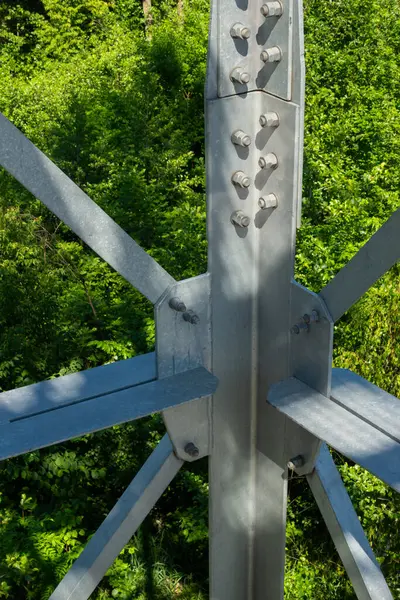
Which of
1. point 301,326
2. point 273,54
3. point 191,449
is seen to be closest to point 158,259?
point 191,449

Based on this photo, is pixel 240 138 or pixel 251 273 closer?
pixel 240 138

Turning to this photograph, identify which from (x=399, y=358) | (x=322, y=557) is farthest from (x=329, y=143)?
(x=322, y=557)

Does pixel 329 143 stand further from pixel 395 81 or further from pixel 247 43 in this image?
pixel 247 43

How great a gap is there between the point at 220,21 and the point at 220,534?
3.76 feet

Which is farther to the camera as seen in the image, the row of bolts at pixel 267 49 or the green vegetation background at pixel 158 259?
the green vegetation background at pixel 158 259

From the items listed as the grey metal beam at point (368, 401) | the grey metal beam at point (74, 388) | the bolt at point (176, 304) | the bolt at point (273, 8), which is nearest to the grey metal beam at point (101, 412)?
the grey metal beam at point (74, 388)

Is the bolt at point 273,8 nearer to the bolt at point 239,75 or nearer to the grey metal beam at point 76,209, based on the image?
the bolt at point 239,75

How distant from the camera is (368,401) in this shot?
155cm

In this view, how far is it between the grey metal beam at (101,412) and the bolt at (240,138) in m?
0.48

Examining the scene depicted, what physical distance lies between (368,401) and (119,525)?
605mm

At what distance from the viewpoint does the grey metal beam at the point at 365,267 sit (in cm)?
140

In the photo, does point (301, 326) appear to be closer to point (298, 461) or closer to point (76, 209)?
point (298, 461)

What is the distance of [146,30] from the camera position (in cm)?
1237

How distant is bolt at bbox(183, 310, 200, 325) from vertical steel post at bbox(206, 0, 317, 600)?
0.18 ft
